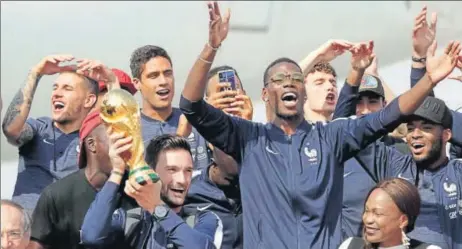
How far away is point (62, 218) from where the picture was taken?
666 cm

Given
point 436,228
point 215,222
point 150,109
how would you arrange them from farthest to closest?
point 150,109 < point 436,228 < point 215,222

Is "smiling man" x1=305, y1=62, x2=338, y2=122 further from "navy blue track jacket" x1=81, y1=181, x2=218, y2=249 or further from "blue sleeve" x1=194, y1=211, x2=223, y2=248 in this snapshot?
"navy blue track jacket" x1=81, y1=181, x2=218, y2=249

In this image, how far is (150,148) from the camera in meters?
6.63

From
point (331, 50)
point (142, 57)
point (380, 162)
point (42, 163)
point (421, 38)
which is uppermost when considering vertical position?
point (421, 38)

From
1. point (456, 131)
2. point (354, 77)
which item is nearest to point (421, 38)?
point (354, 77)

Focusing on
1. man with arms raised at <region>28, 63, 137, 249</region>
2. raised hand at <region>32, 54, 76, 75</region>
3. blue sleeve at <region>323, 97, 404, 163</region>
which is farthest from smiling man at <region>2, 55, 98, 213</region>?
blue sleeve at <region>323, 97, 404, 163</region>

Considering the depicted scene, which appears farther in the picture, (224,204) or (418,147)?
(418,147)

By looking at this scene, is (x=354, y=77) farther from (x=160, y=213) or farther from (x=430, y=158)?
(x=160, y=213)

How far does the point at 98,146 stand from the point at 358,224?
4.80 ft

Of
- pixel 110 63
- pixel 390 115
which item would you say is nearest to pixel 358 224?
pixel 390 115

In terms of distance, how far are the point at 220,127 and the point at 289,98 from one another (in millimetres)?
366

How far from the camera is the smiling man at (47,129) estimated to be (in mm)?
7449

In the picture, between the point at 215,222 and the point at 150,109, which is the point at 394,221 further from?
the point at 150,109

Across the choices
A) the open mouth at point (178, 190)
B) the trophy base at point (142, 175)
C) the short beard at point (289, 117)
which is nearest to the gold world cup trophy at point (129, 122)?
the trophy base at point (142, 175)
